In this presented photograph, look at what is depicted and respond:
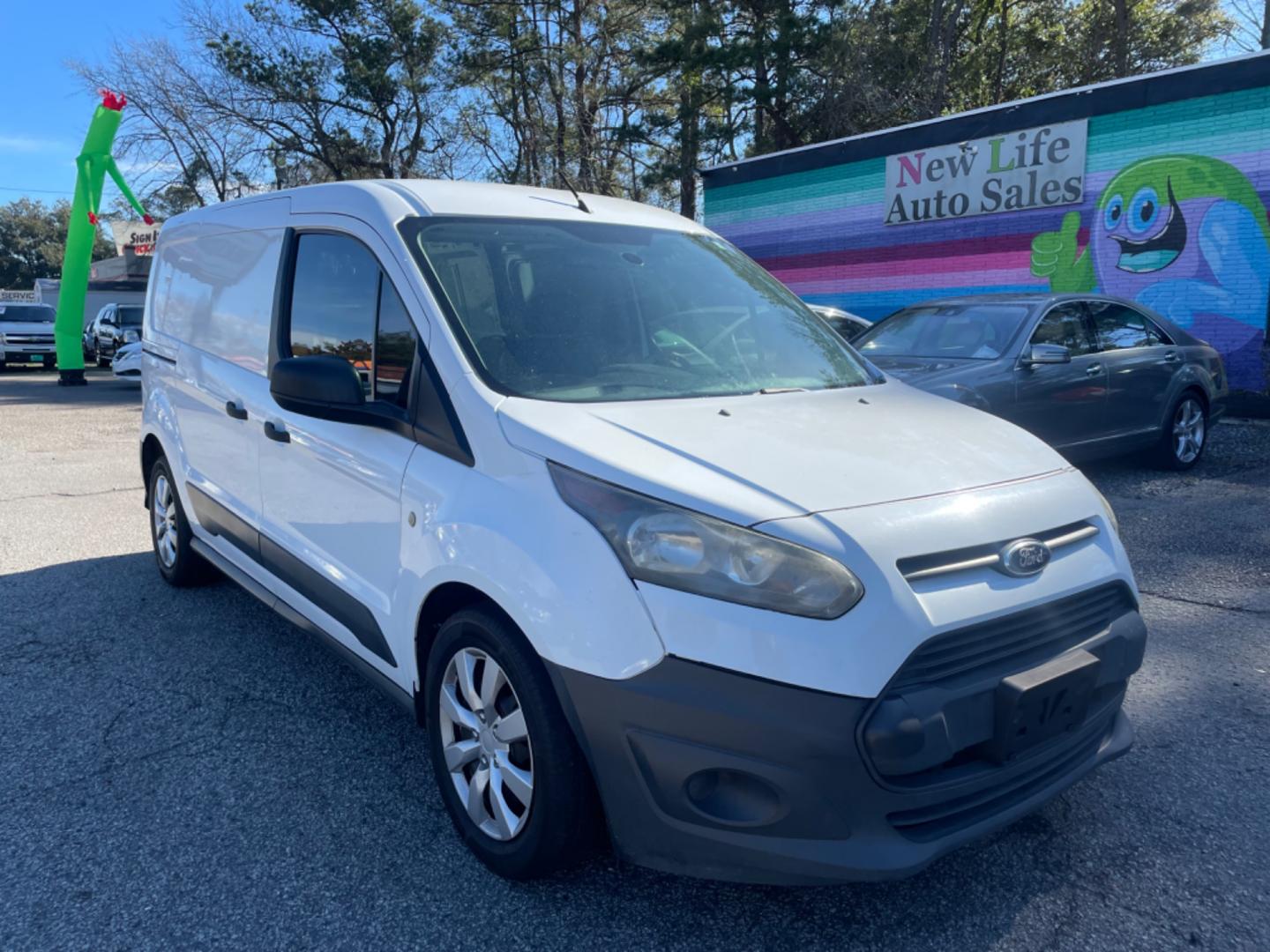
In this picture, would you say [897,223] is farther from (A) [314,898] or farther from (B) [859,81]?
(A) [314,898]

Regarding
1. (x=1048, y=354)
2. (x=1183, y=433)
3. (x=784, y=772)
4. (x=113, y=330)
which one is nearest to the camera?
(x=784, y=772)

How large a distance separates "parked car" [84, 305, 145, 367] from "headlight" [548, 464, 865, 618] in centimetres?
2471

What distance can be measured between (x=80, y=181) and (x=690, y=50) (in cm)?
1363

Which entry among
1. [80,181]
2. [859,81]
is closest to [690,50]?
[859,81]

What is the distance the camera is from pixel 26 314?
2680 cm

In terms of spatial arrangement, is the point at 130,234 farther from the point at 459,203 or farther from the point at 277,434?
the point at 459,203

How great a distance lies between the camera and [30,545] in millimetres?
6234

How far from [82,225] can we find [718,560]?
22.4 metres

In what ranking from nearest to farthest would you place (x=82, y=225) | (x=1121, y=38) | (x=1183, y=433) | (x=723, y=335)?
(x=723, y=335) < (x=1183, y=433) < (x=82, y=225) < (x=1121, y=38)

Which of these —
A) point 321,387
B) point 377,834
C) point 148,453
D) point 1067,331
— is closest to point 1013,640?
point 377,834

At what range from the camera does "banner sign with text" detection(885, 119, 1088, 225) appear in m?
14.0

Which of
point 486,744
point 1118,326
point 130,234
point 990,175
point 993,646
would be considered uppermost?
point 130,234

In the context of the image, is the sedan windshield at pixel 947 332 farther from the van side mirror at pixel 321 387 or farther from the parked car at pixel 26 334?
the parked car at pixel 26 334

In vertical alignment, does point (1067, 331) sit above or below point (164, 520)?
above
